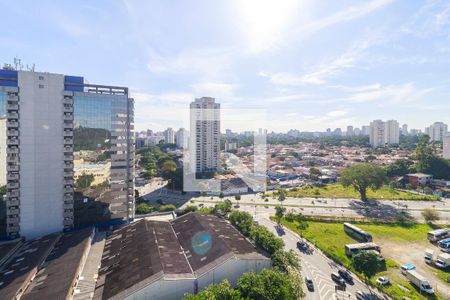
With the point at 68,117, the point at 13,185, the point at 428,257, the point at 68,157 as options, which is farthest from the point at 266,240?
the point at 13,185

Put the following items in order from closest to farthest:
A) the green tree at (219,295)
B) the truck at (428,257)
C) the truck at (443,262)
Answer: the green tree at (219,295) < the truck at (443,262) < the truck at (428,257)

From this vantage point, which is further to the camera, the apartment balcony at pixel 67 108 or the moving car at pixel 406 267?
the apartment balcony at pixel 67 108

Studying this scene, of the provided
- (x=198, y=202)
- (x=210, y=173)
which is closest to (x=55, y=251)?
(x=198, y=202)

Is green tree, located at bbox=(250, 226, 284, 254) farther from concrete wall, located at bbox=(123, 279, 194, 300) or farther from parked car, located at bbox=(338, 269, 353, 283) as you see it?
concrete wall, located at bbox=(123, 279, 194, 300)

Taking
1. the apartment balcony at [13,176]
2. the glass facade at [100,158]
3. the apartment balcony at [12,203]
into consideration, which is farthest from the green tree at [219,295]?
the apartment balcony at [13,176]

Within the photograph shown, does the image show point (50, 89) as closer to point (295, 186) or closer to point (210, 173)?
point (210, 173)

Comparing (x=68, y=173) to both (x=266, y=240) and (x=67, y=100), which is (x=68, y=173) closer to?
(x=67, y=100)

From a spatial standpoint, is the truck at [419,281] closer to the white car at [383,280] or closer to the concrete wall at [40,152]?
the white car at [383,280]
